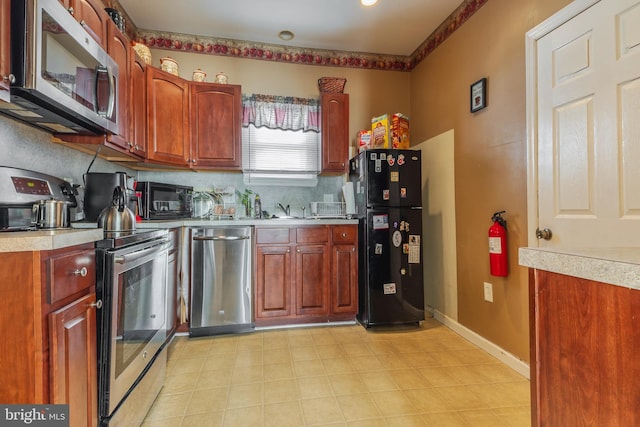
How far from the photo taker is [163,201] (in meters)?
2.51

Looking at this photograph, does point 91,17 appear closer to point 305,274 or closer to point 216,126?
point 216,126

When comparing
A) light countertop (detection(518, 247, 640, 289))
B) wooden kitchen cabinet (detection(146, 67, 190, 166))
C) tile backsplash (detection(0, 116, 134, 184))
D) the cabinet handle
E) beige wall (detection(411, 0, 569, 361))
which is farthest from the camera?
wooden kitchen cabinet (detection(146, 67, 190, 166))

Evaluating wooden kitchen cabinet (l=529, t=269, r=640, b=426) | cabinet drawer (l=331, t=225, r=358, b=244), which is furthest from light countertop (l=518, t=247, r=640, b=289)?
cabinet drawer (l=331, t=225, r=358, b=244)

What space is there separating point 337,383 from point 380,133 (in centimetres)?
219

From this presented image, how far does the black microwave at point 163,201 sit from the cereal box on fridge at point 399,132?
2.03 meters

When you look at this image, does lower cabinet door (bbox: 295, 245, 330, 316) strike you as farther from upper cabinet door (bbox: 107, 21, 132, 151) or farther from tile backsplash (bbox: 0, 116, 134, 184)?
tile backsplash (bbox: 0, 116, 134, 184)

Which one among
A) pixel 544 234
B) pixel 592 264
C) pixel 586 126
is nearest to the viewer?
pixel 592 264

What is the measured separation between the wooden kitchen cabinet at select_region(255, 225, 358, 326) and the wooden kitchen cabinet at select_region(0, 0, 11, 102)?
1.73 metres

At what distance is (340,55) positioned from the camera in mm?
3281

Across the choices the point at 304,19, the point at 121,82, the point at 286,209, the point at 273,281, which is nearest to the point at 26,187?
the point at 121,82

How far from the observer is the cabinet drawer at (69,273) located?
898 millimetres

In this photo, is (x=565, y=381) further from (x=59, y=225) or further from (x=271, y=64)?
(x=271, y=64)

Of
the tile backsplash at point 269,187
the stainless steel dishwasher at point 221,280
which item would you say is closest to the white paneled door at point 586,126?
the tile backsplash at point 269,187

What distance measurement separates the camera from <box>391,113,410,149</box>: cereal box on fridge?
2844mm
